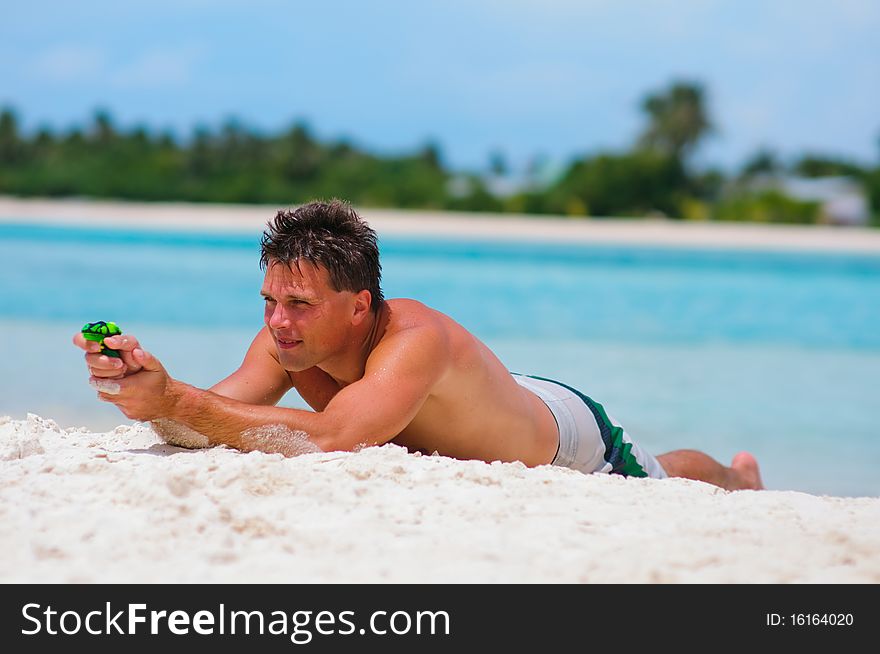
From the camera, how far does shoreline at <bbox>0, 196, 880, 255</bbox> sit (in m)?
31.0

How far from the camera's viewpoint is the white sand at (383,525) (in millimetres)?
2184

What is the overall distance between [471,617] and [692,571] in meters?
0.49

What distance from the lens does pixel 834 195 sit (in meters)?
44.2

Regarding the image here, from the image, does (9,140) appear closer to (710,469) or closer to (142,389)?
(710,469)

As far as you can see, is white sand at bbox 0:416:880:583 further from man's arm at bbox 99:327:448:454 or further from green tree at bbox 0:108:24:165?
green tree at bbox 0:108:24:165

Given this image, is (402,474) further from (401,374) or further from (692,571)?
(692,571)

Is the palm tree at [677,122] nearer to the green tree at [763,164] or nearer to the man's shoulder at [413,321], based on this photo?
the green tree at [763,164]

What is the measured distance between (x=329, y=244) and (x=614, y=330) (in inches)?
359

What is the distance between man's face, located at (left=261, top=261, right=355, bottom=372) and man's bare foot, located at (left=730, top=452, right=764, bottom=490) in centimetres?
246

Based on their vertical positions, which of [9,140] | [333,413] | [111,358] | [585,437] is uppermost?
[9,140]

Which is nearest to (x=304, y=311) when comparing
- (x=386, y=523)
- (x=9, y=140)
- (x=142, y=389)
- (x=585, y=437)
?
(x=142, y=389)

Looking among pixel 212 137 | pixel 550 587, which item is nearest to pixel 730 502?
pixel 550 587

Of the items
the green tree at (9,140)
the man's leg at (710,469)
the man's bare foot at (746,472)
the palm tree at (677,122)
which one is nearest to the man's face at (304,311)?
the man's leg at (710,469)

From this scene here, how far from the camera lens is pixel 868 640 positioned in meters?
2.08
